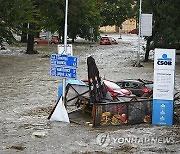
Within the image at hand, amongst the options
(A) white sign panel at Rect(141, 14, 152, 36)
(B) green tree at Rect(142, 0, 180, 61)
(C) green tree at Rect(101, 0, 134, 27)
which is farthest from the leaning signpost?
(C) green tree at Rect(101, 0, 134, 27)

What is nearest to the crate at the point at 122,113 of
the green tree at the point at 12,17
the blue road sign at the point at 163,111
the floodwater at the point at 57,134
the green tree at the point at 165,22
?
the floodwater at the point at 57,134

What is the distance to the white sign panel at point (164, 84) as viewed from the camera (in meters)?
13.0

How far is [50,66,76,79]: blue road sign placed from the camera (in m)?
13.5

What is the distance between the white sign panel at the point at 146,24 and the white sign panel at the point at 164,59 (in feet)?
62.7

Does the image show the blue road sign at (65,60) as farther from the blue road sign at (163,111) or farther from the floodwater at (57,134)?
the blue road sign at (163,111)

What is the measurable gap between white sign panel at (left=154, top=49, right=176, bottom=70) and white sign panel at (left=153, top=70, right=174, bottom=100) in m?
0.15

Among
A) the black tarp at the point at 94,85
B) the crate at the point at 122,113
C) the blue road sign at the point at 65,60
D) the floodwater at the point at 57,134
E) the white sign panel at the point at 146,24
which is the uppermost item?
the white sign panel at the point at 146,24

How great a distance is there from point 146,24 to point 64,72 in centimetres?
1945

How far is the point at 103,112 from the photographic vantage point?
13.0 meters

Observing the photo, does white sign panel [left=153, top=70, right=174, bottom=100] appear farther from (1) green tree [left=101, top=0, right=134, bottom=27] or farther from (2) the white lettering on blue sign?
(1) green tree [left=101, top=0, right=134, bottom=27]

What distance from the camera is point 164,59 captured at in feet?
42.2

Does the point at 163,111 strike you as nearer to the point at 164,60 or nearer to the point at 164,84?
the point at 164,84

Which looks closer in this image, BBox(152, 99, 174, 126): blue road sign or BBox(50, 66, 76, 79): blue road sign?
BBox(152, 99, 174, 126): blue road sign

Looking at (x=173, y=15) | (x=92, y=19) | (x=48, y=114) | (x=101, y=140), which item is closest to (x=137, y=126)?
(x=101, y=140)
